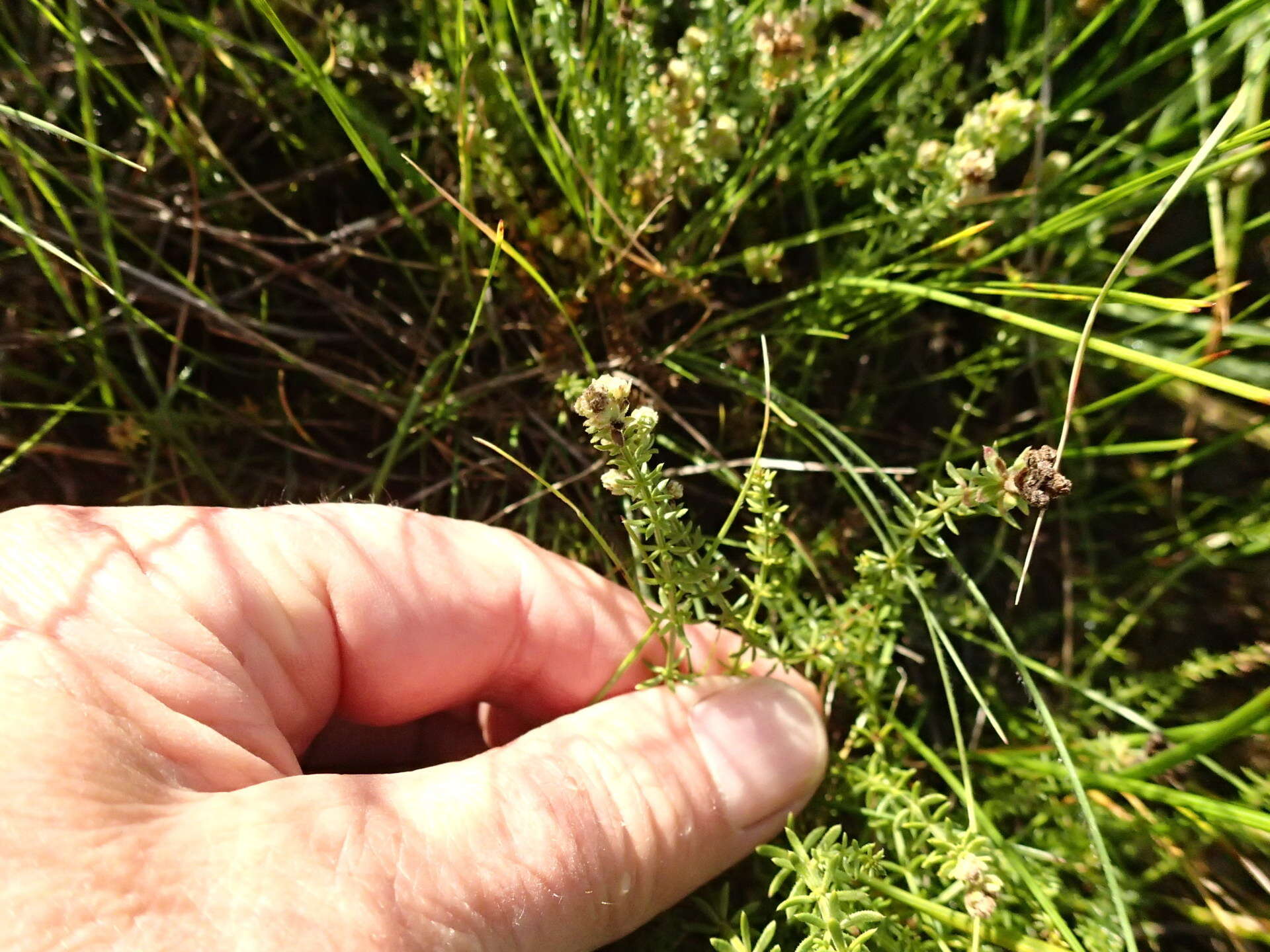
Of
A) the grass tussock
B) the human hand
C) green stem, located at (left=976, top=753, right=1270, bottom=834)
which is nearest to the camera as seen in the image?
the human hand

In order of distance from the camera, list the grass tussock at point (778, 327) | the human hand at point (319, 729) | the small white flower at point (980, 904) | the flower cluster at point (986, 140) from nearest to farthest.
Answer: the human hand at point (319, 729), the small white flower at point (980, 904), the flower cluster at point (986, 140), the grass tussock at point (778, 327)

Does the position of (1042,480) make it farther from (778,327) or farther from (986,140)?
(778,327)

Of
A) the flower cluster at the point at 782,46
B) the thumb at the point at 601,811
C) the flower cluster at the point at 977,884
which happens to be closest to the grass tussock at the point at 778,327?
the flower cluster at the point at 782,46

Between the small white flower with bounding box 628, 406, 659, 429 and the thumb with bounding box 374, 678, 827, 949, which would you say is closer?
the small white flower with bounding box 628, 406, 659, 429

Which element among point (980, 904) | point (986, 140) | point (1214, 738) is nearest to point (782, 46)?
point (986, 140)

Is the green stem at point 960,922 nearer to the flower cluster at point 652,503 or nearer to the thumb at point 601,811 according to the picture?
the thumb at point 601,811

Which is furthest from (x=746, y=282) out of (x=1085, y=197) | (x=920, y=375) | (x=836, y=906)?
(x=836, y=906)

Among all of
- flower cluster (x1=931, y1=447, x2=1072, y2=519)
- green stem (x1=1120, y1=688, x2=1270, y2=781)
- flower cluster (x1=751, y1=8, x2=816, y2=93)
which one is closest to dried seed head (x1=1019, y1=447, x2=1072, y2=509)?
flower cluster (x1=931, y1=447, x2=1072, y2=519)

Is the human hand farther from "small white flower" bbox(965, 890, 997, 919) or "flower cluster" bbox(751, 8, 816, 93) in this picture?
"flower cluster" bbox(751, 8, 816, 93)

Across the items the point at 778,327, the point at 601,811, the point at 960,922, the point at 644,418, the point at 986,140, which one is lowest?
the point at 960,922
